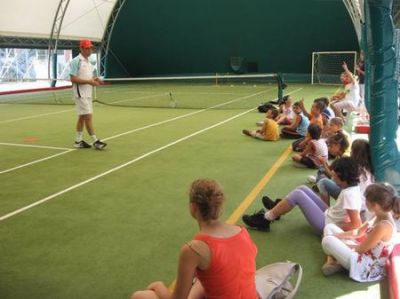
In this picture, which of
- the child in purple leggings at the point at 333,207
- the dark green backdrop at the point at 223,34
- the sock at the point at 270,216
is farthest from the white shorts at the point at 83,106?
the dark green backdrop at the point at 223,34

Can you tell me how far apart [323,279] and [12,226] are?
10.6ft

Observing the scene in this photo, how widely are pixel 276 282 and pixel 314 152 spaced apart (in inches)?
164

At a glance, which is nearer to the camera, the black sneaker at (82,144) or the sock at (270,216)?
the sock at (270,216)

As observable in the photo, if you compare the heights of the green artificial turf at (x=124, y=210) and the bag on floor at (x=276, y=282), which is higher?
the bag on floor at (x=276, y=282)

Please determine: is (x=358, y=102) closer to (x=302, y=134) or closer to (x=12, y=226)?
(x=302, y=134)

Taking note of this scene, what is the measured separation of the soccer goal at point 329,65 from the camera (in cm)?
2761

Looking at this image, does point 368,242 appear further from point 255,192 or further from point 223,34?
point 223,34

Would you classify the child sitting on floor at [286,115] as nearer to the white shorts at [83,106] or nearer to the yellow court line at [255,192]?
the yellow court line at [255,192]

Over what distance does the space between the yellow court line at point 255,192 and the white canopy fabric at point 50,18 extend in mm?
19422

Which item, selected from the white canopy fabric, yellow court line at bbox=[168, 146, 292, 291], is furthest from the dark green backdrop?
yellow court line at bbox=[168, 146, 292, 291]

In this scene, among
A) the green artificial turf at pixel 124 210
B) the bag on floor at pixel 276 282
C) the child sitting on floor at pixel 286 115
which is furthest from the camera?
the child sitting on floor at pixel 286 115

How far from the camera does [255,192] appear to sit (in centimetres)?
609

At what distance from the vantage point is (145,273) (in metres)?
3.88

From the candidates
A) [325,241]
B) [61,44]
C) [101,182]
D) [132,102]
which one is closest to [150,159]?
[101,182]
